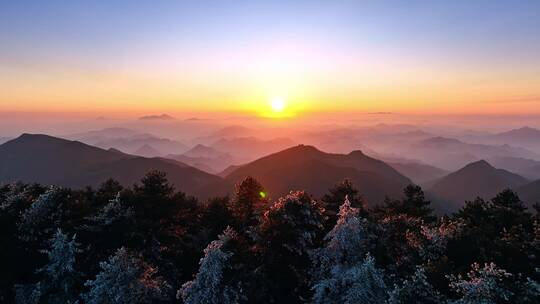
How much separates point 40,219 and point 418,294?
29379 mm

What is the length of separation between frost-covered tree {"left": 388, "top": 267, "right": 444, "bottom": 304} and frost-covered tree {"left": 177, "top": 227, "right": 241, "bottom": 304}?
382 inches

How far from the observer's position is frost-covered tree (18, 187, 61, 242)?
28.0 meters

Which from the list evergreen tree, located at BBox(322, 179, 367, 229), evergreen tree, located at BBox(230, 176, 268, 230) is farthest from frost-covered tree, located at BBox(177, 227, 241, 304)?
evergreen tree, located at BBox(322, 179, 367, 229)

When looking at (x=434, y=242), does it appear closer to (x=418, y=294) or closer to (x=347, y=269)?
(x=418, y=294)

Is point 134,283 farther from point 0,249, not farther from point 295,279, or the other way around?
point 0,249

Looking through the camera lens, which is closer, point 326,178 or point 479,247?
point 479,247

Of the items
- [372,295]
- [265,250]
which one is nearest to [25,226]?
[265,250]

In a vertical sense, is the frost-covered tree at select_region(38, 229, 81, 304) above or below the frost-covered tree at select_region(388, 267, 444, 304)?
below

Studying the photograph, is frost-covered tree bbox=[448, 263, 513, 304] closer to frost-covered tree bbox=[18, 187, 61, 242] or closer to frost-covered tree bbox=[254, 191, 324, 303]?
frost-covered tree bbox=[254, 191, 324, 303]

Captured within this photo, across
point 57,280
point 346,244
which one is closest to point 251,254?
point 346,244

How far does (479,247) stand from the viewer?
806 inches

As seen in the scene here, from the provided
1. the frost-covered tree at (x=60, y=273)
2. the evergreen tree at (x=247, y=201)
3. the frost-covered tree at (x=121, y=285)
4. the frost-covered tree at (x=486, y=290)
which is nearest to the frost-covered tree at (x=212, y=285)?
the frost-covered tree at (x=121, y=285)

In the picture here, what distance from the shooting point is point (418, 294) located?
671 inches

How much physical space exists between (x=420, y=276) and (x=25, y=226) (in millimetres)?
30377
